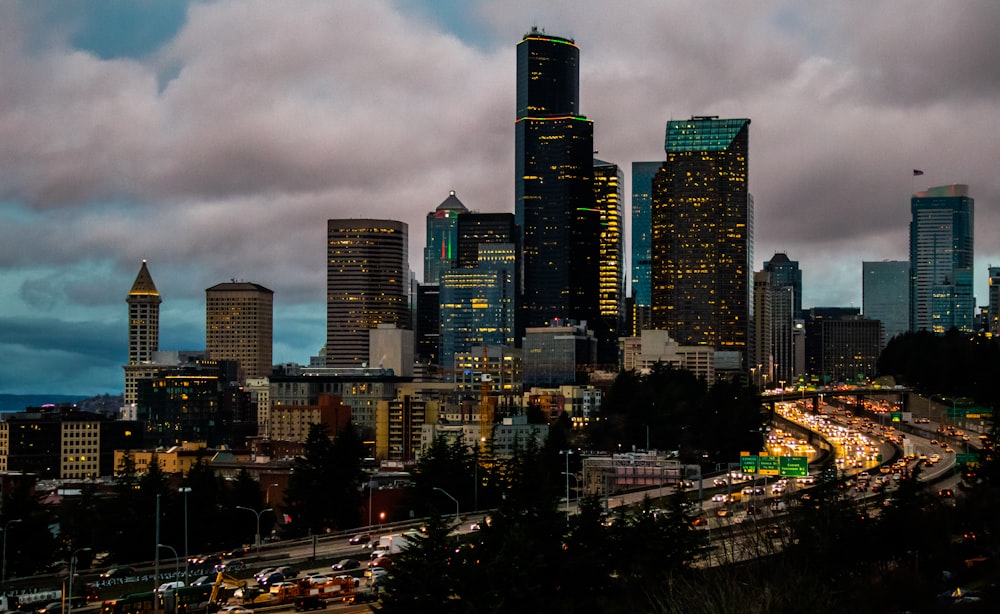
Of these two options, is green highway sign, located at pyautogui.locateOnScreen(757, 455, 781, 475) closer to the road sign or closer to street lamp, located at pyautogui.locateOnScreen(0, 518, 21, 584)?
the road sign

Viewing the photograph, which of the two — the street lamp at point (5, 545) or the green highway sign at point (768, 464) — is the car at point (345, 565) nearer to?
the street lamp at point (5, 545)

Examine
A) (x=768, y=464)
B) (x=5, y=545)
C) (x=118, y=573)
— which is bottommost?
(x=118, y=573)

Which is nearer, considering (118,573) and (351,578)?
(351,578)

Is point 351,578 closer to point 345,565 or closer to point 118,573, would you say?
point 345,565

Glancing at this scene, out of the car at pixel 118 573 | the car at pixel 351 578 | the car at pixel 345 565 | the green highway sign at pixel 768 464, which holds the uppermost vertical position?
the green highway sign at pixel 768 464

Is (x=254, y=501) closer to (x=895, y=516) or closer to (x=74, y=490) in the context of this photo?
(x=74, y=490)

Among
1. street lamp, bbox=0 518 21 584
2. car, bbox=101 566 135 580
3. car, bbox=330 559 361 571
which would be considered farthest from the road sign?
street lamp, bbox=0 518 21 584

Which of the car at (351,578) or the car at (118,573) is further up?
the car at (351,578)

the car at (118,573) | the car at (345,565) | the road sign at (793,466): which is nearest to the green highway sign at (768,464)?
the road sign at (793,466)

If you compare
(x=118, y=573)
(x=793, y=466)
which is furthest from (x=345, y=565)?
(x=793, y=466)
